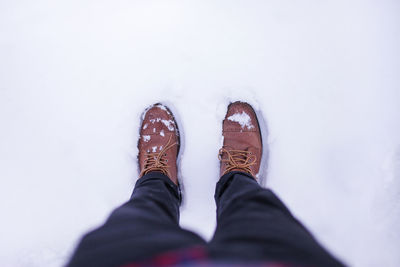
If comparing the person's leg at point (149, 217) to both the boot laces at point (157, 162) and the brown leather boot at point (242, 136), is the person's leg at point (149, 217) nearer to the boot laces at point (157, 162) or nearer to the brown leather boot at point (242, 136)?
the boot laces at point (157, 162)

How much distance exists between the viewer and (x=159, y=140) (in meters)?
0.96

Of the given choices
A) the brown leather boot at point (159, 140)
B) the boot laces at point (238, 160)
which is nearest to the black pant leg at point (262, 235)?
the boot laces at point (238, 160)

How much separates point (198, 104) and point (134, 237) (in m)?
0.55

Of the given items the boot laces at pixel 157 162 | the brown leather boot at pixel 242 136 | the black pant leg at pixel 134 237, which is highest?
the brown leather boot at pixel 242 136

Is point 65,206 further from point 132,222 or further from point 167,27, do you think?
point 167,27

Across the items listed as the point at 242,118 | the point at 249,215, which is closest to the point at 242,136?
the point at 242,118

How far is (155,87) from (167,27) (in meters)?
0.21

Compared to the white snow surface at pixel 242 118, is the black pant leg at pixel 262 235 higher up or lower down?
lower down

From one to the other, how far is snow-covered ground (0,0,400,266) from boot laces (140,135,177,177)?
66 mm

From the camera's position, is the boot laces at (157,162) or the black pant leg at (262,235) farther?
the boot laces at (157,162)

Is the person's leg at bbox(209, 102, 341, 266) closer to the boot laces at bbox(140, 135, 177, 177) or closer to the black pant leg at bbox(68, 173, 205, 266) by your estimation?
the black pant leg at bbox(68, 173, 205, 266)

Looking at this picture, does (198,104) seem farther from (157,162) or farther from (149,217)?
(149,217)

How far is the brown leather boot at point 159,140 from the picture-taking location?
35.4 inches

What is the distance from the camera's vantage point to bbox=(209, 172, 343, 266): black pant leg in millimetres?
A: 346
